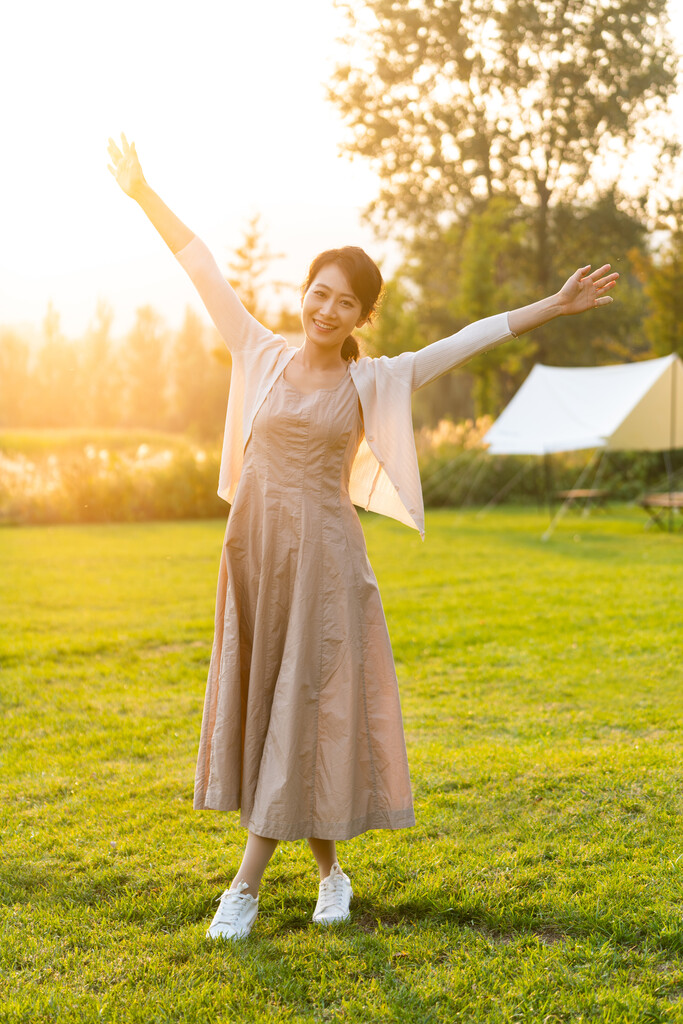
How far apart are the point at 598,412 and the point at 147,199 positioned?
10.1 meters

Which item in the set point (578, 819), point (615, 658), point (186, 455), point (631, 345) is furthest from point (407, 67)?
point (578, 819)

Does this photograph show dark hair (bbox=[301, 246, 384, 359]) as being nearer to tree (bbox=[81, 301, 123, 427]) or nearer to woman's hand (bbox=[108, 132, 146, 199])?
woman's hand (bbox=[108, 132, 146, 199])

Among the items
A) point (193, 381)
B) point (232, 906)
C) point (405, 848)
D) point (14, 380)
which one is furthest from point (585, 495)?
point (14, 380)

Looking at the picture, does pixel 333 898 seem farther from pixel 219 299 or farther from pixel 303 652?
pixel 219 299

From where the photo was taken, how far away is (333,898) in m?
2.58

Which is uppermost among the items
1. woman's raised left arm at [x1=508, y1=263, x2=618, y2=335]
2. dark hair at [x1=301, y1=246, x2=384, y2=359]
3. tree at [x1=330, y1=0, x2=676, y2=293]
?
tree at [x1=330, y1=0, x2=676, y2=293]

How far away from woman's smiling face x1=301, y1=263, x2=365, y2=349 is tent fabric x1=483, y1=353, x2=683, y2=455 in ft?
29.9

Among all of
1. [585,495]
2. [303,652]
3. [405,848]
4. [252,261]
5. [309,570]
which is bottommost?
[405,848]

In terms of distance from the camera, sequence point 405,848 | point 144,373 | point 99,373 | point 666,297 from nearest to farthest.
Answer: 1. point 405,848
2. point 666,297
3. point 99,373
4. point 144,373

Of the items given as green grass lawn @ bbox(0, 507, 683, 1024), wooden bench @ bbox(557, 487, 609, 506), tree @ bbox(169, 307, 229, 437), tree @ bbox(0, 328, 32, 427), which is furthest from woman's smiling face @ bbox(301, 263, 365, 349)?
tree @ bbox(0, 328, 32, 427)

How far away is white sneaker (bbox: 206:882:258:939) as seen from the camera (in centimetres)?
243

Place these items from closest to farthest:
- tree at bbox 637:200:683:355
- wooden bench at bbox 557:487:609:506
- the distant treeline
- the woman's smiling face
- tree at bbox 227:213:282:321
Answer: the woman's smiling face
wooden bench at bbox 557:487:609:506
tree at bbox 637:200:683:355
tree at bbox 227:213:282:321
the distant treeline

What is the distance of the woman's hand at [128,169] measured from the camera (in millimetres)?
2545

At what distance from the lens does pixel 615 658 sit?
557cm
